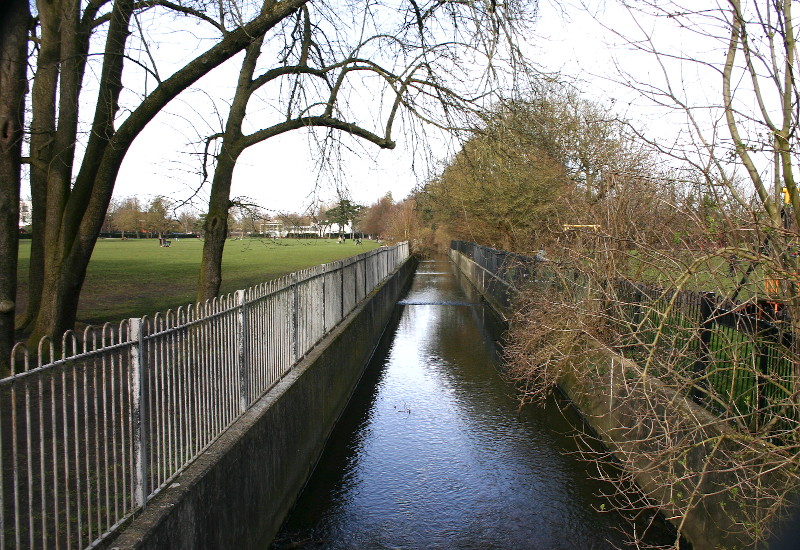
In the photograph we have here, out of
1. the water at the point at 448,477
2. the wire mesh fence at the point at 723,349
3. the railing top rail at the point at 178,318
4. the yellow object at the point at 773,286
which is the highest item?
the yellow object at the point at 773,286

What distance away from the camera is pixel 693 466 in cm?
570

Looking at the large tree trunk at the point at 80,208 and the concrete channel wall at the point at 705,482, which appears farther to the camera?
the large tree trunk at the point at 80,208

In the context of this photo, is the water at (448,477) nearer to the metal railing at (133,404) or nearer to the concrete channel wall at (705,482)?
the concrete channel wall at (705,482)

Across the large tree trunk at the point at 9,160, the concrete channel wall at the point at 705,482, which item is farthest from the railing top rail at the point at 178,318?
the large tree trunk at the point at 9,160

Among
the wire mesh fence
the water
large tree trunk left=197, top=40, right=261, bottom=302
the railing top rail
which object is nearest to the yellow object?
the wire mesh fence

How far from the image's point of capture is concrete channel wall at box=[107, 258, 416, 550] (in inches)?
152

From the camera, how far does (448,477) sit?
7297mm

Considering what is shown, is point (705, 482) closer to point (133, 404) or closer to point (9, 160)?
point (133, 404)

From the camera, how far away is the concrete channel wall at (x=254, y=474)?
3.86 meters

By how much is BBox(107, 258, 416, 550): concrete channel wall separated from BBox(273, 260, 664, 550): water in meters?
0.30

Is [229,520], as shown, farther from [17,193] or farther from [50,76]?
[50,76]

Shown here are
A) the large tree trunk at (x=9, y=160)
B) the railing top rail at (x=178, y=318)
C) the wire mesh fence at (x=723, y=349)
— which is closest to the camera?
the railing top rail at (x=178, y=318)

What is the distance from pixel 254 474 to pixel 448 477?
2.52 m

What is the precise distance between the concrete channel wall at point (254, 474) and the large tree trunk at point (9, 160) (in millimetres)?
3748
